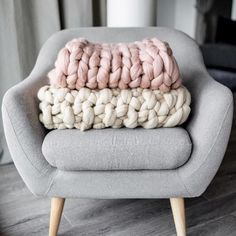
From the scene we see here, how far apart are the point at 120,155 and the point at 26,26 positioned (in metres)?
0.98

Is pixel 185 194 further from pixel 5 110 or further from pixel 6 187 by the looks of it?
pixel 6 187

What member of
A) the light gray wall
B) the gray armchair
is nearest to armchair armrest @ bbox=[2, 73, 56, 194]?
the gray armchair

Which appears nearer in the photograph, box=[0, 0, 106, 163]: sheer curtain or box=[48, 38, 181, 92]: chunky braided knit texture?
box=[48, 38, 181, 92]: chunky braided knit texture

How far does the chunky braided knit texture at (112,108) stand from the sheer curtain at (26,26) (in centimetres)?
65

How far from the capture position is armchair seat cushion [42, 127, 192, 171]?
102cm

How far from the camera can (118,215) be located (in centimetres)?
134

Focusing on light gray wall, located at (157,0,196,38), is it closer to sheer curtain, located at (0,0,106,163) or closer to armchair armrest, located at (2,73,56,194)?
sheer curtain, located at (0,0,106,163)

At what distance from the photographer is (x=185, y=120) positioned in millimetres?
1111

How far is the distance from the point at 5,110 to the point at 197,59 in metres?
0.80

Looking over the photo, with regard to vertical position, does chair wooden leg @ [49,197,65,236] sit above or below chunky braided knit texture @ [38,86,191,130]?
below

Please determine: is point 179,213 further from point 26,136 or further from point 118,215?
point 26,136

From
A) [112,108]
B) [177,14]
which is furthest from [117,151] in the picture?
[177,14]

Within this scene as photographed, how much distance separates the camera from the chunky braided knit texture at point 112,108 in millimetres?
1040

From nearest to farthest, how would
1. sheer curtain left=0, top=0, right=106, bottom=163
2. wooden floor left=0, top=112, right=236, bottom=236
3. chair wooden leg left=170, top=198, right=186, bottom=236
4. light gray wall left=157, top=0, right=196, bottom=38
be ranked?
chair wooden leg left=170, top=198, right=186, bottom=236 → wooden floor left=0, top=112, right=236, bottom=236 → sheer curtain left=0, top=0, right=106, bottom=163 → light gray wall left=157, top=0, right=196, bottom=38
